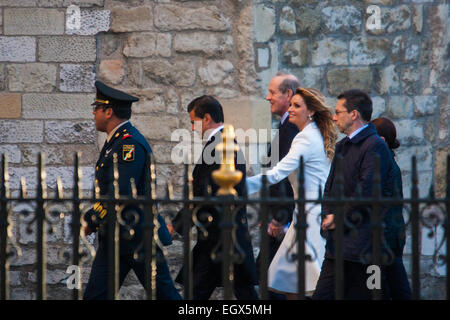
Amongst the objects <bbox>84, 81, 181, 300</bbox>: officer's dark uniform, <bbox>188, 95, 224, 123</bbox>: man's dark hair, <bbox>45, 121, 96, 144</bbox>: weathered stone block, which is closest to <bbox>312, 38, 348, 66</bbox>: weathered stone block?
<bbox>188, 95, 224, 123</bbox>: man's dark hair

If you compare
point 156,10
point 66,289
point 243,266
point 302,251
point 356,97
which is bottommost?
point 66,289

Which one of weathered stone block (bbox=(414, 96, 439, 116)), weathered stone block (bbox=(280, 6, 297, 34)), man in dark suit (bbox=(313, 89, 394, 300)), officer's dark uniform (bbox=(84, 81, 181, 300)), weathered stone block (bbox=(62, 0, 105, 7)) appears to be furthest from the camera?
weathered stone block (bbox=(414, 96, 439, 116))

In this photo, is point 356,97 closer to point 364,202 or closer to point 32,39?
point 364,202

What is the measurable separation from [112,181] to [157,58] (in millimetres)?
3403

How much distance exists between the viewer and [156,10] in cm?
662

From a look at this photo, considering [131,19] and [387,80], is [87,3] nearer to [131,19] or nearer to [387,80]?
[131,19]

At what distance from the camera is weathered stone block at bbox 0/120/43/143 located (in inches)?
261

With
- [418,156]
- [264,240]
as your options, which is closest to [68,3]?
[418,156]

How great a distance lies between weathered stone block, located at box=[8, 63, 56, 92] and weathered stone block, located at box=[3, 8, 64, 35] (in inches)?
11.8

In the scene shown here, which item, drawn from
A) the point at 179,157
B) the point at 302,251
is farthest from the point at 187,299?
the point at 179,157

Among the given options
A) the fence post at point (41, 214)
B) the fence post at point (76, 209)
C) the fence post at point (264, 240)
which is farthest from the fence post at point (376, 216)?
the fence post at point (41, 214)

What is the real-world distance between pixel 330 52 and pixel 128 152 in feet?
8.59

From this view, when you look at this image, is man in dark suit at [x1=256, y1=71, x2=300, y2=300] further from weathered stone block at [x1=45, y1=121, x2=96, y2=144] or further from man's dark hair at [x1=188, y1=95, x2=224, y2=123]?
weathered stone block at [x1=45, y1=121, x2=96, y2=144]

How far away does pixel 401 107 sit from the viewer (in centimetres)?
679
